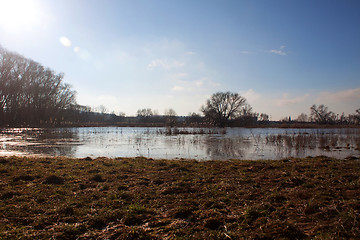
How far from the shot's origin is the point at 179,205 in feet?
14.4

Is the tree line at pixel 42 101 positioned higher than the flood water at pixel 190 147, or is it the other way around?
the tree line at pixel 42 101

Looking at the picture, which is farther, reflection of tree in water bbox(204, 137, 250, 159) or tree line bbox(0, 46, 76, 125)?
tree line bbox(0, 46, 76, 125)

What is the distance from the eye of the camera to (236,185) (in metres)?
5.56

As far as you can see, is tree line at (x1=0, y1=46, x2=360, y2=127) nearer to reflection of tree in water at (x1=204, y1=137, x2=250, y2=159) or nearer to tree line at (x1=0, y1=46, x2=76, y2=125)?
tree line at (x1=0, y1=46, x2=76, y2=125)

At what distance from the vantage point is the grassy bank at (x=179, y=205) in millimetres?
3314

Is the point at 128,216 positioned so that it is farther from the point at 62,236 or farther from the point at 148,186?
the point at 148,186

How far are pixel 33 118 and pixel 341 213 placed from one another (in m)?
50.4

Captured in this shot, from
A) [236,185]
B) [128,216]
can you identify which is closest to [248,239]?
[128,216]

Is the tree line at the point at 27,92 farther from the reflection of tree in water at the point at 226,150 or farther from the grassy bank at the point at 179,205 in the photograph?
the grassy bank at the point at 179,205

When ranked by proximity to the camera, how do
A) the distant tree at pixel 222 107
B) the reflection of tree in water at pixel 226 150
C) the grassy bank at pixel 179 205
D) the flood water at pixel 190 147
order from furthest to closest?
the distant tree at pixel 222 107 < the flood water at pixel 190 147 < the reflection of tree in water at pixel 226 150 < the grassy bank at pixel 179 205

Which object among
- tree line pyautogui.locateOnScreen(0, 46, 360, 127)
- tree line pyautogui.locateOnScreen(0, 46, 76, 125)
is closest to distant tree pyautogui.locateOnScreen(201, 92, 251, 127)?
tree line pyautogui.locateOnScreen(0, 46, 360, 127)

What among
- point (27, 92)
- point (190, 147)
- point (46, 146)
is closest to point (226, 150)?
point (190, 147)

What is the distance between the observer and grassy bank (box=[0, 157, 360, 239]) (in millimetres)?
3314

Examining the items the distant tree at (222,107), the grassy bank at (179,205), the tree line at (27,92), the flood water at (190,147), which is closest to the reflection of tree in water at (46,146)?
the flood water at (190,147)
